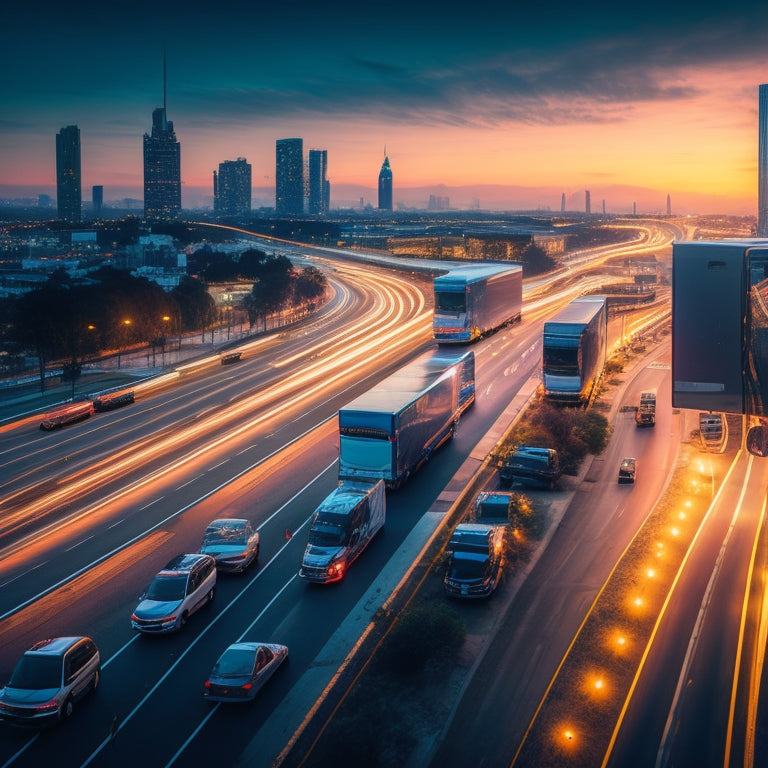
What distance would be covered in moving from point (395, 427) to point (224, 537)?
5.47 meters

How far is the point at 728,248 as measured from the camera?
12.5 meters

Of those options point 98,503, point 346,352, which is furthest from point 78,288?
point 98,503

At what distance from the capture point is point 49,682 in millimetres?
12797

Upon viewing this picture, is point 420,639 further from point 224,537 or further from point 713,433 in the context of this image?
point 713,433

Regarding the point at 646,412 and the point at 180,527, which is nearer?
the point at 180,527

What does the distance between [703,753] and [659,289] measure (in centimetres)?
7307

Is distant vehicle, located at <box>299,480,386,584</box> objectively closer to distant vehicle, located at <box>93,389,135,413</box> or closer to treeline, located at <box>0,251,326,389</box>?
distant vehicle, located at <box>93,389,135,413</box>

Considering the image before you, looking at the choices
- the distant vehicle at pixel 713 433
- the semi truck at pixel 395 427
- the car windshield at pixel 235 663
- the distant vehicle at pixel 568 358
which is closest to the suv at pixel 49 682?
the car windshield at pixel 235 663

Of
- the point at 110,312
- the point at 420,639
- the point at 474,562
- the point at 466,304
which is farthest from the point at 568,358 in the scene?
the point at 110,312

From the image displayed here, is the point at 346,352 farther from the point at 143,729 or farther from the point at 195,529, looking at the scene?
the point at 143,729

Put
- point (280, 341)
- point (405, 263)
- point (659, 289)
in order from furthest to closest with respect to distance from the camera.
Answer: point (405, 263), point (659, 289), point (280, 341)

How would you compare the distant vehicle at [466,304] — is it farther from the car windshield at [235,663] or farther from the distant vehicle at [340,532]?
the car windshield at [235,663]

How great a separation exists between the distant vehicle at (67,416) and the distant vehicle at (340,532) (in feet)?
56.1

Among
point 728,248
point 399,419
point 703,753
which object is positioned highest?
point 728,248
